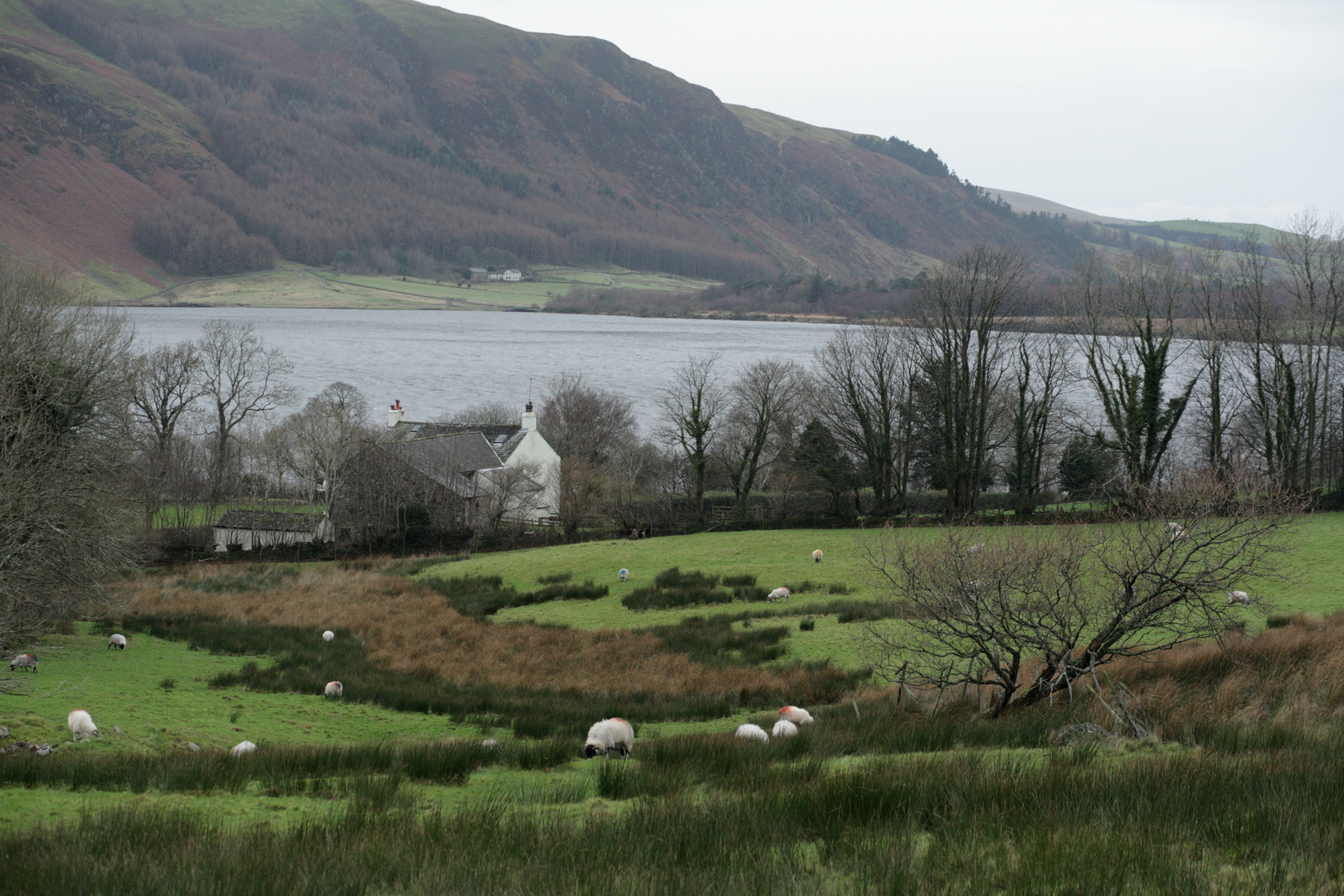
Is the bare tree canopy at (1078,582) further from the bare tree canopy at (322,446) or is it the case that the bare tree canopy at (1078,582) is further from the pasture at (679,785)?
the bare tree canopy at (322,446)

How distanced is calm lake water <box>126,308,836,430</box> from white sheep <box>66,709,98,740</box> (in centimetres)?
7073

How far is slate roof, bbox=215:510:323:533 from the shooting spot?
47.6 m

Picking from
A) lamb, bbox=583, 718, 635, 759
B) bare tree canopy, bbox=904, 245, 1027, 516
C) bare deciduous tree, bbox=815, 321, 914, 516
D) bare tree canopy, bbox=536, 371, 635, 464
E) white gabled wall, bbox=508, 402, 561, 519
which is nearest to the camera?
lamb, bbox=583, 718, 635, 759

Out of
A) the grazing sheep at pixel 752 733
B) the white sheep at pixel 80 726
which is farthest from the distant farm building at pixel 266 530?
the grazing sheep at pixel 752 733

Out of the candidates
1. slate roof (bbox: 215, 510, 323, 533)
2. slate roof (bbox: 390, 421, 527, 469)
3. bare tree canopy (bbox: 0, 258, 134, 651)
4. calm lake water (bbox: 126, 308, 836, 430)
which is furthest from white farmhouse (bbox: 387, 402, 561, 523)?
bare tree canopy (bbox: 0, 258, 134, 651)

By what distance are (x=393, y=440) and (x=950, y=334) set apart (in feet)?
111

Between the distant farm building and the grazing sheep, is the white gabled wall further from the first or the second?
the grazing sheep

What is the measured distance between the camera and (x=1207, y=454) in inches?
1657

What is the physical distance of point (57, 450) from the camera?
20484mm

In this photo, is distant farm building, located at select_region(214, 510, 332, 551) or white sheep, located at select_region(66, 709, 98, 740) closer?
white sheep, located at select_region(66, 709, 98, 740)

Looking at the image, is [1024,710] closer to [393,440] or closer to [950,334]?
[950,334]

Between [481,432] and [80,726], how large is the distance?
45373 millimetres

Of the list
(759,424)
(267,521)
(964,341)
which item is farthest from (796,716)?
(267,521)

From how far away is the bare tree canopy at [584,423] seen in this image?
65.9 metres
